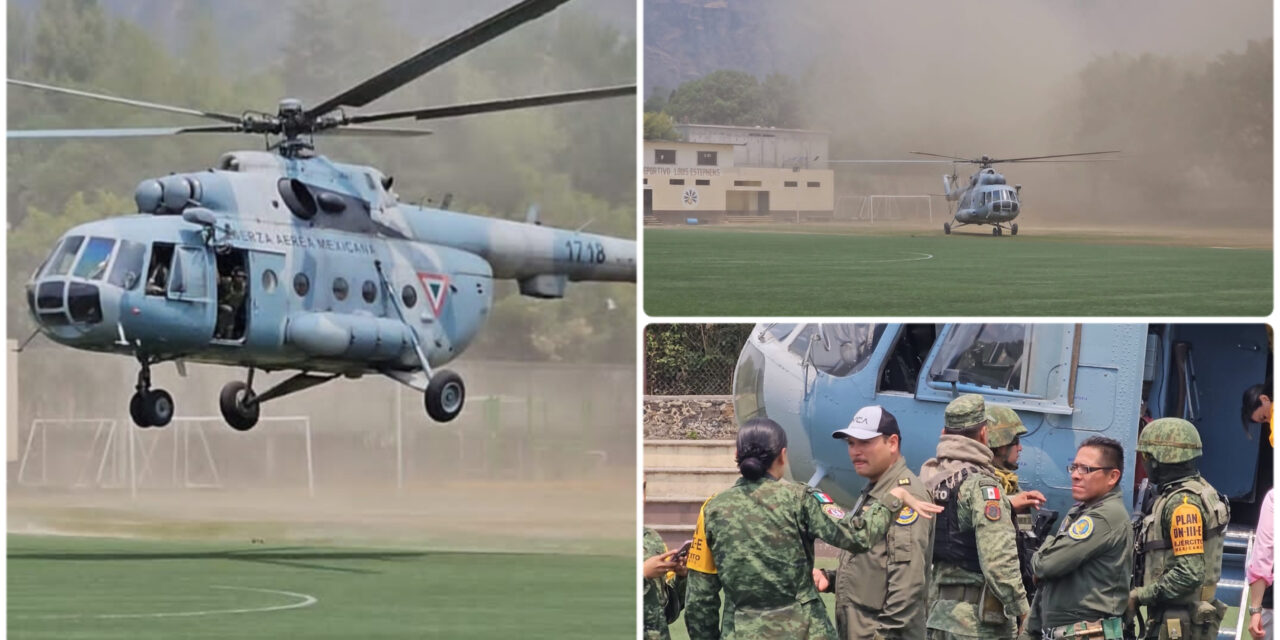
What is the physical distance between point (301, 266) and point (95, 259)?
0.91m

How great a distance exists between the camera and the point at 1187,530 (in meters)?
5.73

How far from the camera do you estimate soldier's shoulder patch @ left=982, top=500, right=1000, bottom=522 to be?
5.56 m

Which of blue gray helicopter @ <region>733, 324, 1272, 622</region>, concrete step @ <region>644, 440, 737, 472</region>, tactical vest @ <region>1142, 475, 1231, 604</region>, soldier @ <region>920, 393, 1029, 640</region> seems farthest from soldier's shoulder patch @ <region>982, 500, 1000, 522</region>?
concrete step @ <region>644, 440, 737, 472</region>

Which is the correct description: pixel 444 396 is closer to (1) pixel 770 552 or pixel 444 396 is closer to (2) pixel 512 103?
(2) pixel 512 103

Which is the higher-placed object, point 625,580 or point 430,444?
point 430,444

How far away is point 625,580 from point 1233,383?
319cm

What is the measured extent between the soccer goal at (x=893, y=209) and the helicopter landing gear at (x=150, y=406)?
11.3 feet

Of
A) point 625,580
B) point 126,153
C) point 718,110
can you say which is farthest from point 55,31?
point 625,580

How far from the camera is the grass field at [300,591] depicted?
775cm

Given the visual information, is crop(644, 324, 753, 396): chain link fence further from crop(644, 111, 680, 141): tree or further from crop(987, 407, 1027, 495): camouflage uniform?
crop(987, 407, 1027, 495): camouflage uniform

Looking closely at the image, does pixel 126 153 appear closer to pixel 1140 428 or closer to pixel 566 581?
pixel 566 581

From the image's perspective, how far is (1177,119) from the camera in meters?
8.07

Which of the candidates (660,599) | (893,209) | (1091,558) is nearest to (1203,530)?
(1091,558)

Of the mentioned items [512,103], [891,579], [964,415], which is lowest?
[891,579]
